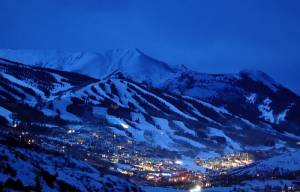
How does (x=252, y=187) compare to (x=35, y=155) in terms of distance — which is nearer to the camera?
(x=35, y=155)

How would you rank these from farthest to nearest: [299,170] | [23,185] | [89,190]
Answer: [299,170], [89,190], [23,185]

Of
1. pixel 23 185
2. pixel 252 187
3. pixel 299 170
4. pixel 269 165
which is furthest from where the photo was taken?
pixel 269 165

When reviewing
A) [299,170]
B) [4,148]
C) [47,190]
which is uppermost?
[299,170]

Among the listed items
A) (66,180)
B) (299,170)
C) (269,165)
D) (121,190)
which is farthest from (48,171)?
(269,165)

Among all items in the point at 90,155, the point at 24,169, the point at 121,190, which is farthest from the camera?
the point at 90,155

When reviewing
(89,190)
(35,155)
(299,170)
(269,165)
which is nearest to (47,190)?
(89,190)

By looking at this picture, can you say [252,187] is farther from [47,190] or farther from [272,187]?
[47,190]

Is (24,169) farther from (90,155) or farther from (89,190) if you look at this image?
(90,155)

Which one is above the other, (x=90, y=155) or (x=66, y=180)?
(x=90, y=155)

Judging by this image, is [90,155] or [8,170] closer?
[8,170]

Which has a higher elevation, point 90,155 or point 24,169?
point 90,155
